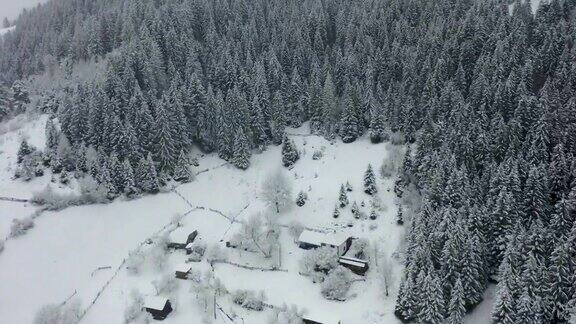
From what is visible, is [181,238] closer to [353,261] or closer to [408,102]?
[353,261]

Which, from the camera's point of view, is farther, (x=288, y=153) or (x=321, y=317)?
(x=288, y=153)

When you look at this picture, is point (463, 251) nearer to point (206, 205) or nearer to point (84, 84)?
point (206, 205)

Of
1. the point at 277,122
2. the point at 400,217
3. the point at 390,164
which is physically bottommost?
the point at 400,217

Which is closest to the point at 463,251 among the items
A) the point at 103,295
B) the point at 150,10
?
the point at 103,295

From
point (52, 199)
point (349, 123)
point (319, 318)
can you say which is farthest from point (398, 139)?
point (52, 199)

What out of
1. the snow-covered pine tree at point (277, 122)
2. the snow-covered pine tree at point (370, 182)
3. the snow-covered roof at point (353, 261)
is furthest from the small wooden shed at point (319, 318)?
the snow-covered pine tree at point (277, 122)

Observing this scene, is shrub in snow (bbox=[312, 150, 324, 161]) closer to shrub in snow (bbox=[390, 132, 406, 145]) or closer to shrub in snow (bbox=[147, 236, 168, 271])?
shrub in snow (bbox=[390, 132, 406, 145])
